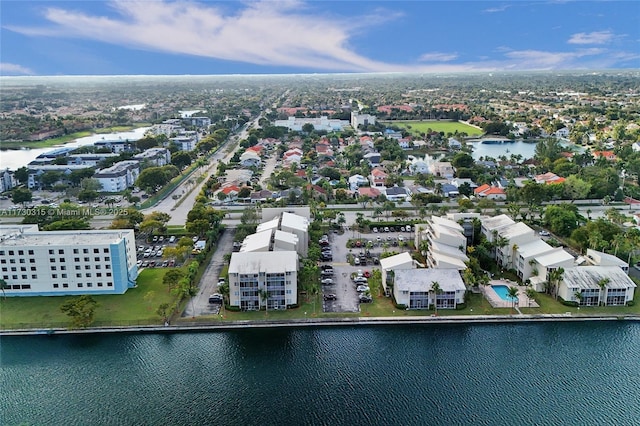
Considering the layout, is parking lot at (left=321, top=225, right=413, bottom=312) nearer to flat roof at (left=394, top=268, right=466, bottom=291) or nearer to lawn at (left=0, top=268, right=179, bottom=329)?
flat roof at (left=394, top=268, right=466, bottom=291)

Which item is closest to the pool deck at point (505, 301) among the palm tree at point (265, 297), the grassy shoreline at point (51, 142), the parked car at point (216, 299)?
the palm tree at point (265, 297)

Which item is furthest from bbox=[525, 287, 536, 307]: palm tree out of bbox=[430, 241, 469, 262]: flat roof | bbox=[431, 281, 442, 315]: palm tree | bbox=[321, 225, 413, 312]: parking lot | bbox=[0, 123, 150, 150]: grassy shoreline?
bbox=[0, 123, 150, 150]: grassy shoreline

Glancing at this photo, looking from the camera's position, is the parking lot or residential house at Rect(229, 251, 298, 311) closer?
residential house at Rect(229, 251, 298, 311)

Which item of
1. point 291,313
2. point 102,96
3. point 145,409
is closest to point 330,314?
point 291,313

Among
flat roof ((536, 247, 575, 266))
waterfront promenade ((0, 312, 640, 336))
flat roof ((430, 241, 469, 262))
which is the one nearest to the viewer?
waterfront promenade ((0, 312, 640, 336))

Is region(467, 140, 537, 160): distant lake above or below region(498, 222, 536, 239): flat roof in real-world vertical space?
above

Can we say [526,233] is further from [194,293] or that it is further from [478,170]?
[478,170]

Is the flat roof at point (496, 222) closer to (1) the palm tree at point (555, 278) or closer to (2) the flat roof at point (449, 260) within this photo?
(2) the flat roof at point (449, 260)
